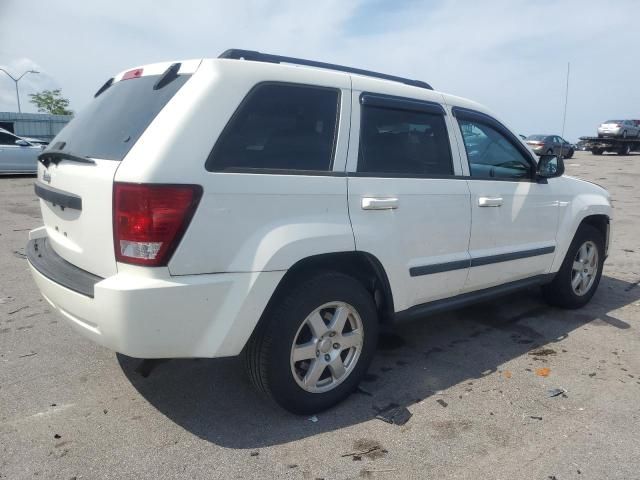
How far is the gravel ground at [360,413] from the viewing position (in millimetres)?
2570

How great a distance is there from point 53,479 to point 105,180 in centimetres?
140

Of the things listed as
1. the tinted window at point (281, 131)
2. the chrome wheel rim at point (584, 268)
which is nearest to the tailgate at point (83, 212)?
the tinted window at point (281, 131)

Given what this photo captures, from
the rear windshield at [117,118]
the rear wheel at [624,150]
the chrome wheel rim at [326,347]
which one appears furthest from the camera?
the rear wheel at [624,150]

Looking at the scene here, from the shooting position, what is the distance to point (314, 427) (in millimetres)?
2926

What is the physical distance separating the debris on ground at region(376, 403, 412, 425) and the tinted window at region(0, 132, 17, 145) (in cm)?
1574

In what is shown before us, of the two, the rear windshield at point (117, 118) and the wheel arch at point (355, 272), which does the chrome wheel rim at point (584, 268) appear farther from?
the rear windshield at point (117, 118)

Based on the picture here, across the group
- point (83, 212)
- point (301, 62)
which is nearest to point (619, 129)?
point (301, 62)

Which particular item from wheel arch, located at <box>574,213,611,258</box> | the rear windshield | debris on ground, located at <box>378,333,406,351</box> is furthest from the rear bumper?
wheel arch, located at <box>574,213,611,258</box>

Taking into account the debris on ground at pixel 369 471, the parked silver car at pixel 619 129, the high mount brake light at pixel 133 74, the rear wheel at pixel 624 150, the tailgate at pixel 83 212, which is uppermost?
the parked silver car at pixel 619 129

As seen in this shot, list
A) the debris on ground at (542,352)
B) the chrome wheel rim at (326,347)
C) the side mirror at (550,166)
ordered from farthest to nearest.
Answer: the side mirror at (550,166), the debris on ground at (542,352), the chrome wheel rim at (326,347)

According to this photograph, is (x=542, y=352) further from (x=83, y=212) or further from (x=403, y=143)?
(x=83, y=212)

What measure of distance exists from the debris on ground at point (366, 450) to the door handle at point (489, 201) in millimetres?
1852

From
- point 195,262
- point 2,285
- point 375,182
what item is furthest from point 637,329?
point 2,285

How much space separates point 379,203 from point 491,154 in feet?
4.86
